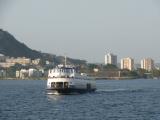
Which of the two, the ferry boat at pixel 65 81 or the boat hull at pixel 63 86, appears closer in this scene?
the boat hull at pixel 63 86

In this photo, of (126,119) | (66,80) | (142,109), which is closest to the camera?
(126,119)

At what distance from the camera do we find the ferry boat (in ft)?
314

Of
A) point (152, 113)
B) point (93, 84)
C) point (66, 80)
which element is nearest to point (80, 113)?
point (152, 113)

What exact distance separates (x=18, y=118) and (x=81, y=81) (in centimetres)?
4485

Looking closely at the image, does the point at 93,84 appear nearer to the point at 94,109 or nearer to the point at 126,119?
the point at 94,109

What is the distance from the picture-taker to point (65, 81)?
313ft

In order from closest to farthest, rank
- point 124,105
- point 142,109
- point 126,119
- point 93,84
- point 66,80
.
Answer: point 126,119, point 142,109, point 124,105, point 66,80, point 93,84

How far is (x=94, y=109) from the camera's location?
66500 mm

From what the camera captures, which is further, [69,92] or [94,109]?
[69,92]

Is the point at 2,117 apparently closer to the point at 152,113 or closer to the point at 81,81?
the point at 152,113

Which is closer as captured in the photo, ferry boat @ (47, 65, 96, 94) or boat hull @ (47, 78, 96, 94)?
boat hull @ (47, 78, 96, 94)

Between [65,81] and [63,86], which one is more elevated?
[65,81]

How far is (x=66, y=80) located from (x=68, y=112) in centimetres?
3257

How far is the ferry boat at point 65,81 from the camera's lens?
95562 millimetres
